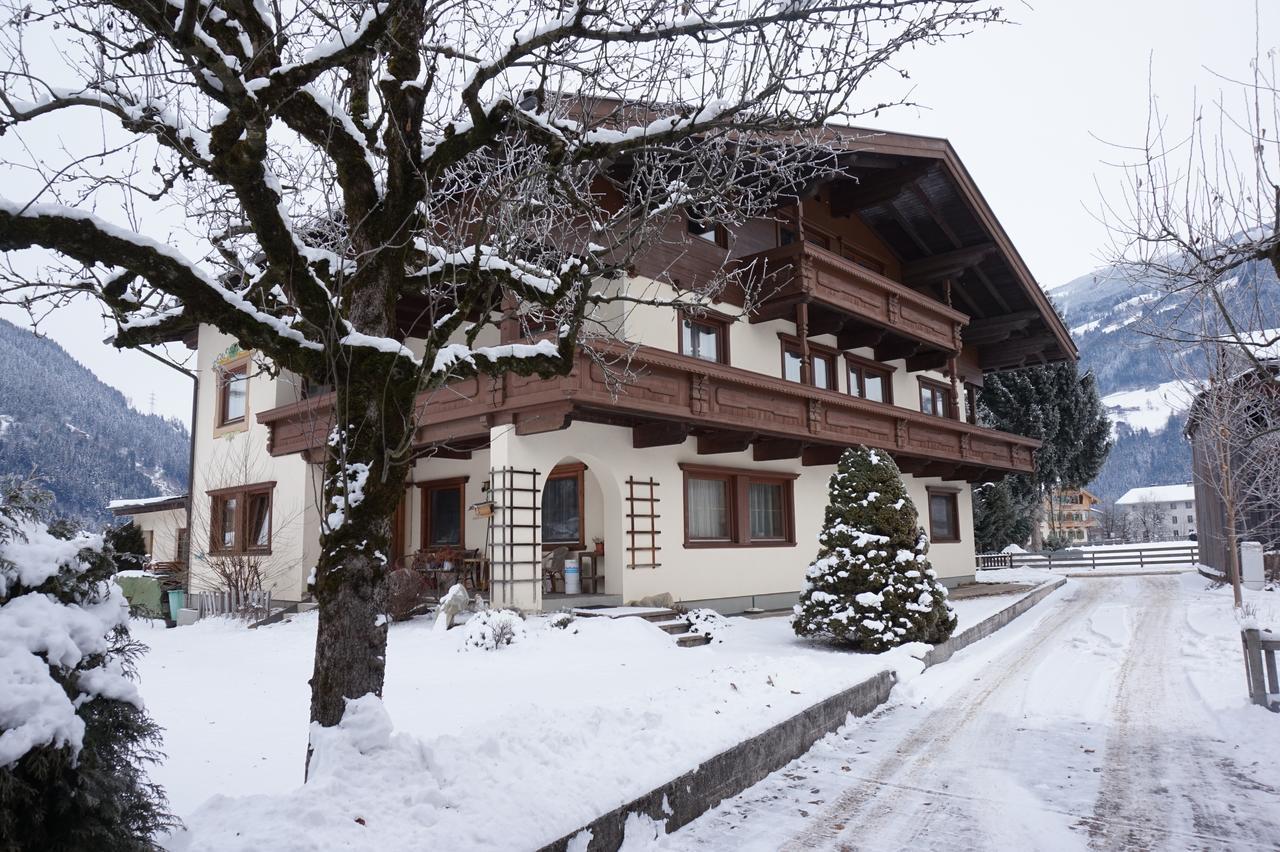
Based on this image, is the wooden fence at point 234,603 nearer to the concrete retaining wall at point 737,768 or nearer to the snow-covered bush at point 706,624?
the snow-covered bush at point 706,624

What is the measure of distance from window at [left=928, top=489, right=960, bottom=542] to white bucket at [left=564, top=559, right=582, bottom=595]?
12.3 metres

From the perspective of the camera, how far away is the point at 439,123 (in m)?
7.04

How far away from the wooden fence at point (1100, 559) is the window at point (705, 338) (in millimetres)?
23095

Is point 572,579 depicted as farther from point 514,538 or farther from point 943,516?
point 943,516

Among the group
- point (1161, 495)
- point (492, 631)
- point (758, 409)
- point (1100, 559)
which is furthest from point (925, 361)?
point (1161, 495)

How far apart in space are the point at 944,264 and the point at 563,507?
12394 millimetres

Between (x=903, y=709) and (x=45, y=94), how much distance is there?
9.08 meters

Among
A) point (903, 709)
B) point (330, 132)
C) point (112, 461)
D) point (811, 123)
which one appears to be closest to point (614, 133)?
point (811, 123)

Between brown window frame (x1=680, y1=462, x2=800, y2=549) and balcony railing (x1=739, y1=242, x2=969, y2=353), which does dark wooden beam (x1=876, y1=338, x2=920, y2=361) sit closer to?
balcony railing (x1=739, y1=242, x2=969, y2=353)

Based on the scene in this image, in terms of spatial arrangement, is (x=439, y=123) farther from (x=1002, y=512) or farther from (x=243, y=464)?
(x=1002, y=512)

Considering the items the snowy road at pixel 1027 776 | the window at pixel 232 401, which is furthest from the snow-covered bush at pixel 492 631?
the window at pixel 232 401

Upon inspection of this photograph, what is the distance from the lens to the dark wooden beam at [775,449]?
16669 millimetres

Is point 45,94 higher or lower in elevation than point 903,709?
higher

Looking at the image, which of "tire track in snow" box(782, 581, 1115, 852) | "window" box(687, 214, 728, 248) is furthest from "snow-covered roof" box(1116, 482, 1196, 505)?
"tire track in snow" box(782, 581, 1115, 852)
